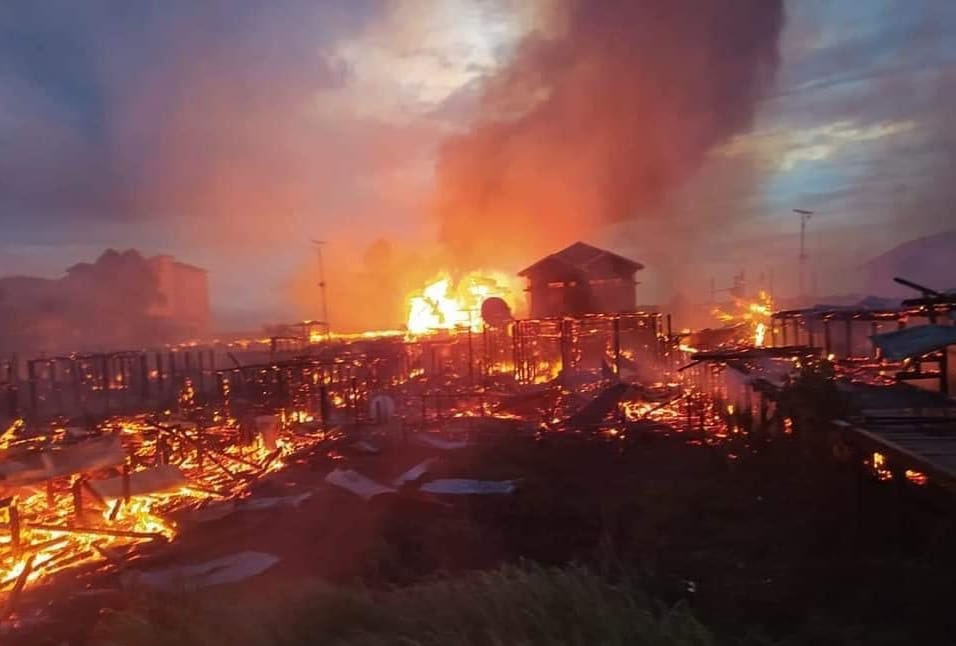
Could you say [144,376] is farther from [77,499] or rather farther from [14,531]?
[14,531]

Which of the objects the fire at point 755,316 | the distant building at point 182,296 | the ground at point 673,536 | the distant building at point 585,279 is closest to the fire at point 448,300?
the distant building at point 585,279

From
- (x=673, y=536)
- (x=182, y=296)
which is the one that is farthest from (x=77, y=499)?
(x=182, y=296)

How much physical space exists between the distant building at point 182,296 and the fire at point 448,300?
19.1m

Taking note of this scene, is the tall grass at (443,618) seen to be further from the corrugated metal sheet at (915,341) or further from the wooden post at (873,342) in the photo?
the wooden post at (873,342)

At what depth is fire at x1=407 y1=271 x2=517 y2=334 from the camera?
4431 cm

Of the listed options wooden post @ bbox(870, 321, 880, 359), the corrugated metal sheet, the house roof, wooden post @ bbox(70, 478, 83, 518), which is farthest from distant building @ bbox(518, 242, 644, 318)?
wooden post @ bbox(70, 478, 83, 518)

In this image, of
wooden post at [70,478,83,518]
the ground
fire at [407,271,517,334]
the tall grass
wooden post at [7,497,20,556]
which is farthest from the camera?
fire at [407,271,517,334]

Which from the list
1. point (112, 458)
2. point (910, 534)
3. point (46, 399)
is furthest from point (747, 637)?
point (46, 399)

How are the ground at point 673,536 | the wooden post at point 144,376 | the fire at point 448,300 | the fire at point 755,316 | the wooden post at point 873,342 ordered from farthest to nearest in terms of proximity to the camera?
1. the fire at point 448,300
2. the fire at point 755,316
3. the wooden post at point 144,376
4. the wooden post at point 873,342
5. the ground at point 673,536

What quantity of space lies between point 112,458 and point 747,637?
11497 millimetres

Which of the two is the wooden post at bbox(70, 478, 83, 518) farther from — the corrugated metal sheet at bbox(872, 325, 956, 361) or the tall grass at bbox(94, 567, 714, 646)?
the corrugated metal sheet at bbox(872, 325, 956, 361)

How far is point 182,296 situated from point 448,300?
2414 cm

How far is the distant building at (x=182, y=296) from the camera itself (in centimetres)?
5456

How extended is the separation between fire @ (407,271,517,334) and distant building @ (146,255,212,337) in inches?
753
